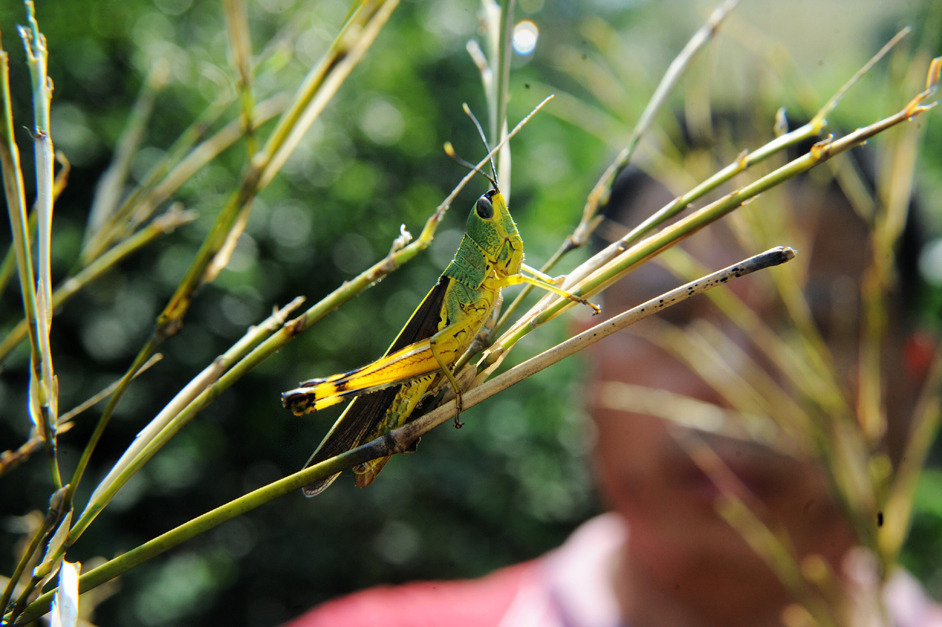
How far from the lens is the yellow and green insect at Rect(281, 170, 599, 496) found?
0.31 meters

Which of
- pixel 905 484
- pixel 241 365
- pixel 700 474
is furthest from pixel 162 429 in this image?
pixel 700 474

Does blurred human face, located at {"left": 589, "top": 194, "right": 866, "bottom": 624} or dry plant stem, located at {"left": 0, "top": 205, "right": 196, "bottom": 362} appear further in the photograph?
blurred human face, located at {"left": 589, "top": 194, "right": 866, "bottom": 624}

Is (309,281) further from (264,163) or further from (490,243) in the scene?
(264,163)

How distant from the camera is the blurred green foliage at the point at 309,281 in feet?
3.42

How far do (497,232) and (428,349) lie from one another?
13 centimetres

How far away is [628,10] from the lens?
2.09 metres

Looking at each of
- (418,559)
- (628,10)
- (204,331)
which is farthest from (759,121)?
(418,559)

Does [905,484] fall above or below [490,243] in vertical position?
below

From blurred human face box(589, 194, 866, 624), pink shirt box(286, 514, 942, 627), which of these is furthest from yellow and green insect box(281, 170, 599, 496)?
pink shirt box(286, 514, 942, 627)

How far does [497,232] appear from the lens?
44 centimetres

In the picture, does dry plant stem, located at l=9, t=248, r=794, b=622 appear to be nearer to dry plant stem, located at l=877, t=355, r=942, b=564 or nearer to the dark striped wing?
the dark striped wing

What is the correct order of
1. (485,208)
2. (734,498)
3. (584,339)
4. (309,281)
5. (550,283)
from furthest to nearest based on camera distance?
(309,281) → (734,498) → (485,208) → (550,283) → (584,339)

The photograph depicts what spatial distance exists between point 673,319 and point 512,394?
0.90 metres

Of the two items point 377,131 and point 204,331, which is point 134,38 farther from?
point 204,331
